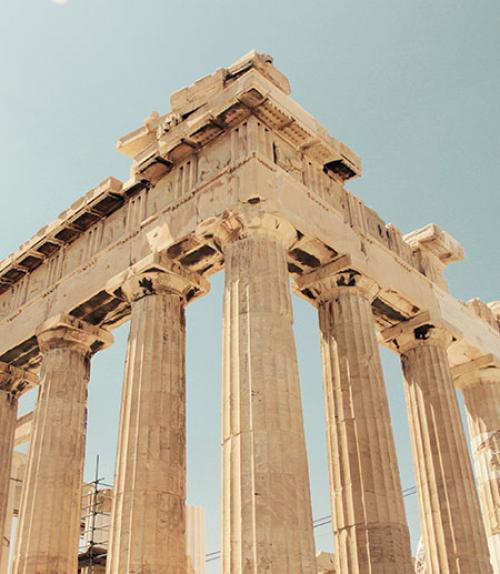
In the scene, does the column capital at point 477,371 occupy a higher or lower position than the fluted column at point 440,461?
higher

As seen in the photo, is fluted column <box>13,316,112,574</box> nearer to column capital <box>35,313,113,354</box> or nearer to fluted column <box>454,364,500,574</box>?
column capital <box>35,313,113,354</box>

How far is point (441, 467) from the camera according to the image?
80.2 ft

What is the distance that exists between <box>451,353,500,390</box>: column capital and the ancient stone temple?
1.51 feet

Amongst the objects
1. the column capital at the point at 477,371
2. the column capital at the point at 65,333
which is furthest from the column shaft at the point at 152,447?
the column capital at the point at 477,371

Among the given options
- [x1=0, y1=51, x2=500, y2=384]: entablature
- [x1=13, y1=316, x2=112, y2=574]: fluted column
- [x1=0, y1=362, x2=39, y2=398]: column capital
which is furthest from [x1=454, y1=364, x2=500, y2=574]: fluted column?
[x1=0, y1=362, x2=39, y2=398]: column capital

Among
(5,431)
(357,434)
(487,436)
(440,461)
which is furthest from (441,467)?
(5,431)

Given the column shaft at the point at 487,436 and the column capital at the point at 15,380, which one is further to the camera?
the column shaft at the point at 487,436

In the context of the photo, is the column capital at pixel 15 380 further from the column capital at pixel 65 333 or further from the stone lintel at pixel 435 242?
the stone lintel at pixel 435 242

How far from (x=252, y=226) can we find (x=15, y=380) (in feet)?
44.4

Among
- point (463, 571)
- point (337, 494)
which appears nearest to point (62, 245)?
point (337, 494)

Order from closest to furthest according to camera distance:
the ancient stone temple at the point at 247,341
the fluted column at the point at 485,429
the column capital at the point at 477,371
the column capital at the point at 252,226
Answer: the ancient stone temple at the point at 247,341 < the column capital at the point at 252,226 < the fluted column at the point at 485,429 < the column capital at the point at 477,371

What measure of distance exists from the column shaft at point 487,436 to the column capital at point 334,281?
9.65 meters

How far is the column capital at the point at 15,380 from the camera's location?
2855cm

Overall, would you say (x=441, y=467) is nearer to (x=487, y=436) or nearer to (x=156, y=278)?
(x=487, y=436)
